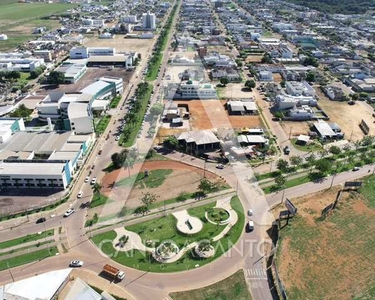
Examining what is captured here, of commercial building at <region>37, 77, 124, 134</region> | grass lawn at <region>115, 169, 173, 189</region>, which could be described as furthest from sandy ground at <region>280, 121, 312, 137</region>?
commercial building at <region>37, 77, 124, 134</region>

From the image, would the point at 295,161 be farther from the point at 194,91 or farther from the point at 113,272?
the point at 194,91

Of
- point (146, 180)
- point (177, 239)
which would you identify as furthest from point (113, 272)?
point (146, 180)

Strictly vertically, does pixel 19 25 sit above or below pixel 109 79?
below

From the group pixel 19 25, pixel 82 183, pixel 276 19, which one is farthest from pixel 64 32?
pixel 82 183

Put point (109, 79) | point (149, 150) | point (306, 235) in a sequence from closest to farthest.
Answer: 1. point (306, 235)
2. point (149, 150)
3. point (109, 79)

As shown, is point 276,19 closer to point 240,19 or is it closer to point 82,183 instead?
point 240,19

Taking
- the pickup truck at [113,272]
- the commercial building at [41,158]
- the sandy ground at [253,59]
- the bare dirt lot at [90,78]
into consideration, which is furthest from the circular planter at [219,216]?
the sandy ground at [253,59]

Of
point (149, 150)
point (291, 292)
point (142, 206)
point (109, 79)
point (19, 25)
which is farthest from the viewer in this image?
point (19, 25)

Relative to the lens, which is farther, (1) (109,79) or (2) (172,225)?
(1) (109,79)
